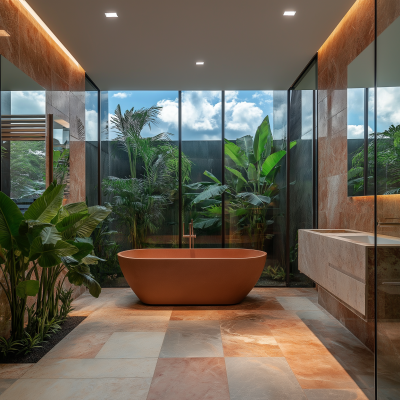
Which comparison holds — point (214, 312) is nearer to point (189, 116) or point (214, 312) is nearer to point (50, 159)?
point (50, 159)

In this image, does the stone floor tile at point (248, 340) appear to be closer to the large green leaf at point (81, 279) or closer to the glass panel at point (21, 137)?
the large green leaf at point (81, 279)

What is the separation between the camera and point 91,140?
497cm

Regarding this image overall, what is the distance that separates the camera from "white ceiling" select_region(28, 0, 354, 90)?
121 inches

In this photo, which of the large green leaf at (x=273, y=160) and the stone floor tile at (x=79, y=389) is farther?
the large green leaf at (x=273, y=160)

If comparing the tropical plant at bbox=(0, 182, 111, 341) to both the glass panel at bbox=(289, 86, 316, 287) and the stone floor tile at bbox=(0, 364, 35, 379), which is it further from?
the glass panel at bbox=(289, 86, 316, 287)

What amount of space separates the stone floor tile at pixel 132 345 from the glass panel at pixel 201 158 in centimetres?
217

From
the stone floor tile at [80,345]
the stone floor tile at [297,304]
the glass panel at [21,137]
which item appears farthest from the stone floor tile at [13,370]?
the stone floor tile at [297,304]

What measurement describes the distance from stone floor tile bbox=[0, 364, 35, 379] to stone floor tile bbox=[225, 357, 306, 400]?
1.39 meters

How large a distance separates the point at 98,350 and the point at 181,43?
308 cm

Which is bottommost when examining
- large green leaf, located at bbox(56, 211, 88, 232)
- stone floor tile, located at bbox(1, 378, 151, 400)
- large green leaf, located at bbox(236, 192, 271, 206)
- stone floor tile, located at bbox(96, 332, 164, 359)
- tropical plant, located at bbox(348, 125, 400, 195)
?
stone floor tile, located at bbox(96, 332, 164, 359)

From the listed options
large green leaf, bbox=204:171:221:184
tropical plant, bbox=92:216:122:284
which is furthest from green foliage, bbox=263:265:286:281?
tropical plant, bbox=92:216:122:284

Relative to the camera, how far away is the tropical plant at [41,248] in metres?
2.42

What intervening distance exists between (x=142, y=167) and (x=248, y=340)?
3.04 meters

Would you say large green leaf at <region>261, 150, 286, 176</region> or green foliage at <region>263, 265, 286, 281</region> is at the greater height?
large green leaf at <region>261, 150, 286, 176</region>
